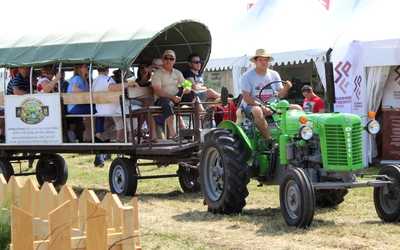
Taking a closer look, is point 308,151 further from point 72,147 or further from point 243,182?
point 72,147

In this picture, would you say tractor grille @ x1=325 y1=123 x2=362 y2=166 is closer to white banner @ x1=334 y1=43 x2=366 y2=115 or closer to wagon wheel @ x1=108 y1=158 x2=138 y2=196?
wagon wheel @ x1=108 y1=158 x2=138 y2=196

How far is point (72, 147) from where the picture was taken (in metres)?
12.3

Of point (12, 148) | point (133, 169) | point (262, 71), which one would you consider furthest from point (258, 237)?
point (12, 148)

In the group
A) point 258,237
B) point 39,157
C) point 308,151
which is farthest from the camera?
point 39,157

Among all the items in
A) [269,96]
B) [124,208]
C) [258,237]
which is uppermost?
[269,96]

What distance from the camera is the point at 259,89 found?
32.6ft

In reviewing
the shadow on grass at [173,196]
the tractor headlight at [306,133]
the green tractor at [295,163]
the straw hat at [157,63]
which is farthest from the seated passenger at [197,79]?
the tractor headlight at [306,133]

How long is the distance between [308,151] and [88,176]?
7.53 m

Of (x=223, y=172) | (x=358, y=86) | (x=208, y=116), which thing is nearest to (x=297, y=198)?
(x=223, y=172)

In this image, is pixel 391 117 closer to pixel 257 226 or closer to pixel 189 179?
pixel 189 179

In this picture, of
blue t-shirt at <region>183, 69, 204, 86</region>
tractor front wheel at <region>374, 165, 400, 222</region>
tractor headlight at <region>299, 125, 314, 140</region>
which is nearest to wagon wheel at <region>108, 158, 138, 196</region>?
blue t-shirt at <region>183, 69, 204, 86</region>

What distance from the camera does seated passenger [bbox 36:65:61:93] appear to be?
489 inches

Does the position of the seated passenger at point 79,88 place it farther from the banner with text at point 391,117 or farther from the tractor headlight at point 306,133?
the banner with text at point 391,117

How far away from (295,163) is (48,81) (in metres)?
5.31
